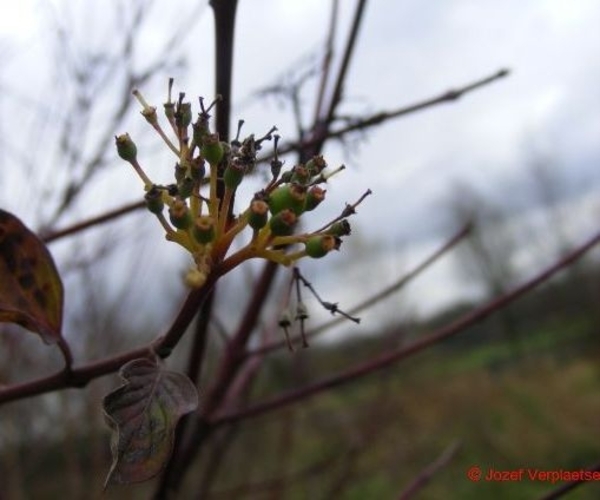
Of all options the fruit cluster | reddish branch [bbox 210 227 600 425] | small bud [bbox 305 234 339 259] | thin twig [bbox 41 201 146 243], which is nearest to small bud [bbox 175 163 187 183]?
the fruit cluster

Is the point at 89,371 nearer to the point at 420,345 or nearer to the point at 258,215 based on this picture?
the point at 258,215

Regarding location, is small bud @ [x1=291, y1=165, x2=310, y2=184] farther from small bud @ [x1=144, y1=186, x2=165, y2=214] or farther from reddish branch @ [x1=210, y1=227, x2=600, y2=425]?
reddish branch @ [x1=210, y1=227, x2=600, y2=425]

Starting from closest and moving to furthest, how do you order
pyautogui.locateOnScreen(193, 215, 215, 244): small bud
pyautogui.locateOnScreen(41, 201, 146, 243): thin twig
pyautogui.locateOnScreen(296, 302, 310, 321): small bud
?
pyautogui.locateOnScreen(193, 215, 215, 244): small bud, pyautogui.locateOnScreen(296, 302, 310, 321): small bud, pyautogui.locateOnScreen(41, 201, 146, 243): thin twig

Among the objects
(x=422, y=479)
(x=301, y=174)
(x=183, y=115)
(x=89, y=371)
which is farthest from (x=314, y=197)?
(x=422, y=479)

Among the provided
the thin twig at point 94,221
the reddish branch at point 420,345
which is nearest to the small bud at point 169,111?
the thin twig at point 94,221

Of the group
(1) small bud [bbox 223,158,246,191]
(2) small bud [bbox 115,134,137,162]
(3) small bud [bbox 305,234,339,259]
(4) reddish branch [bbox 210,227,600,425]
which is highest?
(2) small bud [bbox 115,134,137,162]

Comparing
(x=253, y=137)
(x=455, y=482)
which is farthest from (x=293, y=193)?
(x=455, y=482)
